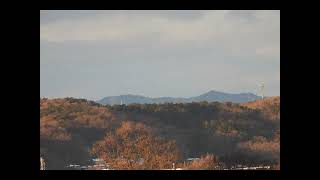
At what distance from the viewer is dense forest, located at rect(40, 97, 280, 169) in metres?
18.0

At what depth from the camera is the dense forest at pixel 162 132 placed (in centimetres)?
1805

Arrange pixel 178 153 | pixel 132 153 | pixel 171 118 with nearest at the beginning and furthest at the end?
pixel 132 153
pixel 178 153
pixel 171 118

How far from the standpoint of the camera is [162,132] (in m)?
19.9
